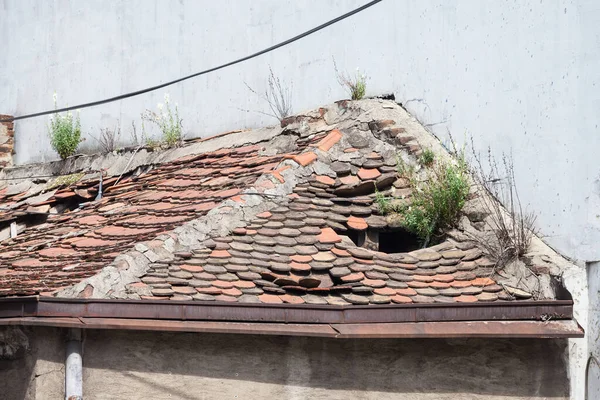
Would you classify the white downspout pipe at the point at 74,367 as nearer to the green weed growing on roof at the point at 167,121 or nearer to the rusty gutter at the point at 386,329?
the rusty gutter at the point at 386,329

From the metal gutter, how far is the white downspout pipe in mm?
216

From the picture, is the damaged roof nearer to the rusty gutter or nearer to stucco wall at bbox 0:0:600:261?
the rusty gutter

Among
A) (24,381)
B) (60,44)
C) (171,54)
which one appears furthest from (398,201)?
(60,44)

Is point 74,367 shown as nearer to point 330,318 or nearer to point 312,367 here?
point 312,367

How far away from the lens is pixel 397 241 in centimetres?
943

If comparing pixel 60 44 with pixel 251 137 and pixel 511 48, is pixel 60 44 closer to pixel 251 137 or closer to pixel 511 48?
pixel 251 137

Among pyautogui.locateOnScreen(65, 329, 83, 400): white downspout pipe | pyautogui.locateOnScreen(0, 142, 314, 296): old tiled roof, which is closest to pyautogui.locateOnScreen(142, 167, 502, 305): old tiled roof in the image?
pyautogui.locateOnScreen(0, 142, 314, 296): old tiled roof

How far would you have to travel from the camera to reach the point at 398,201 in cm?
924

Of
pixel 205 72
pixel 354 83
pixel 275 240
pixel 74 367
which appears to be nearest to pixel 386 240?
pixel 275 240

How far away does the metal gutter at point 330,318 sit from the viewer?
735cm

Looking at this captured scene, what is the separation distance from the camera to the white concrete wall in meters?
8.55

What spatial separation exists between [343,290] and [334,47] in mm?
3505

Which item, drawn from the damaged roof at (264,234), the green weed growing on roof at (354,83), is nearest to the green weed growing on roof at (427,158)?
the damaged roof at (264,234)

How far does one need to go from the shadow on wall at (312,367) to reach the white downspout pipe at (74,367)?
0.06 meters
